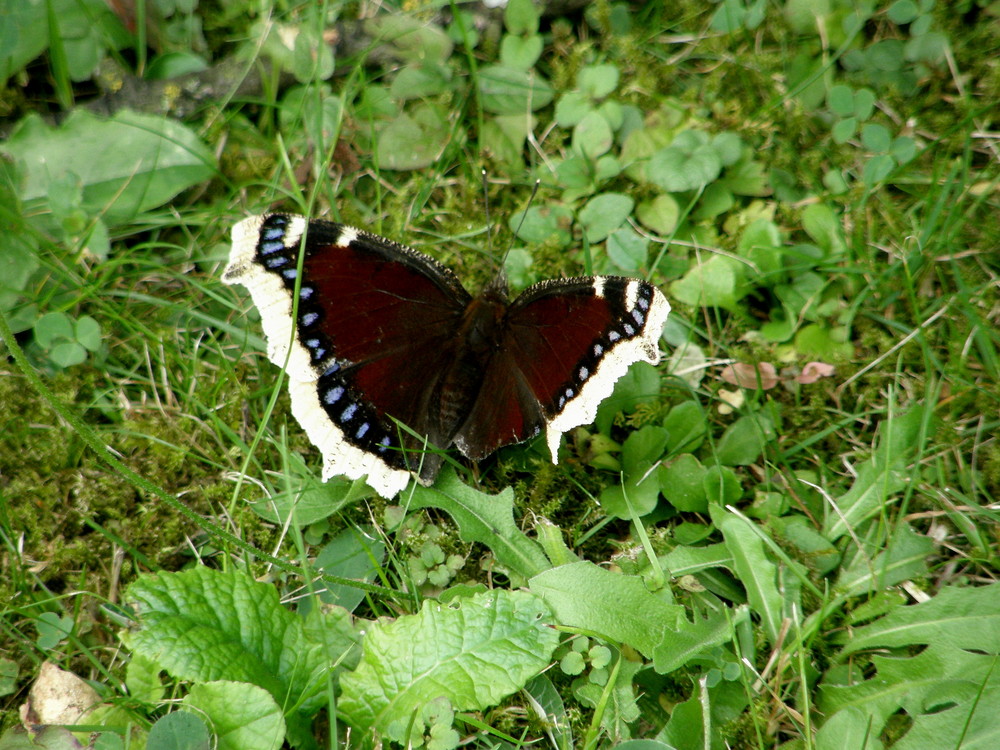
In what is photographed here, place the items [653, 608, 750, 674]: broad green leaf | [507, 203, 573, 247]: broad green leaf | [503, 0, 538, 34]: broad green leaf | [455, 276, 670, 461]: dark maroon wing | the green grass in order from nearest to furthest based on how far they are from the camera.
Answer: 1. [653, 608, 750, 674]: broad green leaf
2. the green grass
3. [455, 276, 670, 461]: dark maroon wing
4. [507, 203, 573, 247]: broad green leaf
5. [503, 0, 538, 34]: broad green leaf

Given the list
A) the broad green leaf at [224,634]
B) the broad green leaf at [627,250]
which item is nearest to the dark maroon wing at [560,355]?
the broad green leaf at [627,250]

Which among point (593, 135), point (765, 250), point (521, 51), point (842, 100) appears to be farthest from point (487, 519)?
point (842, 100)

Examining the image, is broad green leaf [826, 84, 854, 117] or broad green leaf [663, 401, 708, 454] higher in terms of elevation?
broad green leaf [826, 84, 854, 117]

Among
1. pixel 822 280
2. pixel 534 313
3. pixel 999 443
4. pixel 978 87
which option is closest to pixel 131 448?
pixel 534 313

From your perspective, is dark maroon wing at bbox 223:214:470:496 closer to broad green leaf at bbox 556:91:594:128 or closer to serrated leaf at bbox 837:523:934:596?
broad green leaf at bbox 556:91:594:128

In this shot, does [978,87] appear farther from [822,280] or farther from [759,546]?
[759,546]

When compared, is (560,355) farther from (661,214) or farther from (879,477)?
(879,477)

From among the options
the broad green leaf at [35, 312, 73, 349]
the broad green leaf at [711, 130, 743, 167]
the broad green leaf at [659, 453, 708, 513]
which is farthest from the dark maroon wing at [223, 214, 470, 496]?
the broad green leaf at [711, 130, 743, 167]
